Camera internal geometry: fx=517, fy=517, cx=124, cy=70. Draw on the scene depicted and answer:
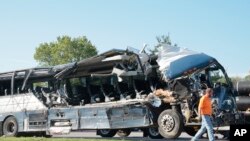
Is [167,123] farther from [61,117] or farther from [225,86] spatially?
[61,117]

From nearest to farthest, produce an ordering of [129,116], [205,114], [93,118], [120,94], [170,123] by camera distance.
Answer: [205,114]
[170,123]
[129,116]
[93,118]
[120,94]

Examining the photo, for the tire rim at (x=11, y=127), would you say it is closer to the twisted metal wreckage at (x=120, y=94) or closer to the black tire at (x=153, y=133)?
the twisted metal wreckage at (x=120, y=94)

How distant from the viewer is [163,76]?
15.9 meters

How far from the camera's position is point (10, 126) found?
2019 centimetres

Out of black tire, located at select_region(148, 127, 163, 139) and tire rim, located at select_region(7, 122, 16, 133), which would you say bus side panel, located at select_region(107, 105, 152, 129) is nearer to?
black tire, located at select_region(148, 127, 163, 139)

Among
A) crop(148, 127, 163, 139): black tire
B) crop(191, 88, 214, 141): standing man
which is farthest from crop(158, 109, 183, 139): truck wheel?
crop(148, 127, 163, 139): black tire

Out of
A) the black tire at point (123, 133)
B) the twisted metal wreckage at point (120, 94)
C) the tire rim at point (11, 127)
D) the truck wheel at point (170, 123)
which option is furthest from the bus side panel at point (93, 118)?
the tire rim at point (11, 127)

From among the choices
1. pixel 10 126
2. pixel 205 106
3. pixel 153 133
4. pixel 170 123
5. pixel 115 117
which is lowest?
pixel 153 133

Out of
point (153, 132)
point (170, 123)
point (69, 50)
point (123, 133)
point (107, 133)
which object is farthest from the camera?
point (69, 50)

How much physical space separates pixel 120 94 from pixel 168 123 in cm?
255

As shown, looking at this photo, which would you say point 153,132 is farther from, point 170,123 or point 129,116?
point 170,123

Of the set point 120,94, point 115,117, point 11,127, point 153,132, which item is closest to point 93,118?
point 115,117

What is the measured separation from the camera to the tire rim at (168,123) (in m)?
15.5

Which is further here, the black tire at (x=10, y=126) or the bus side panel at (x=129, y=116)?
the black tire at (x=10, y=126)
